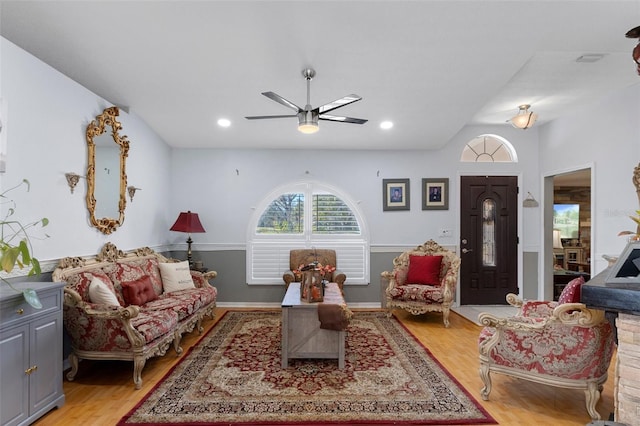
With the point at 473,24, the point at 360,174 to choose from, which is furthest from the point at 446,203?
the point at 473,24

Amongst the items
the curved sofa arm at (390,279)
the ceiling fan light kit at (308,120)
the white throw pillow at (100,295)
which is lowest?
the curved sofa arm at (390,279)

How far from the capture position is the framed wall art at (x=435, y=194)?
6047mm

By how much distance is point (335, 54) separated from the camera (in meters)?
3.52

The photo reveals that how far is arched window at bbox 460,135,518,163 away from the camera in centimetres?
613

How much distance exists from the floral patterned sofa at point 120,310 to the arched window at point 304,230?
1639 millimetres

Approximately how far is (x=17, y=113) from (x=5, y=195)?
26.2 inches

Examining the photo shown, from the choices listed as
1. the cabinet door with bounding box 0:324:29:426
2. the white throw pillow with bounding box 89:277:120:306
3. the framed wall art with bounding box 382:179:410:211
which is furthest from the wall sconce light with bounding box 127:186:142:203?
the framed wall art with bounding box 382:179:410:211

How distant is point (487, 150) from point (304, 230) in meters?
3.39

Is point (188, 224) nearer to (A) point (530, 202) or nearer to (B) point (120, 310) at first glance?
(B) point (120, 310)

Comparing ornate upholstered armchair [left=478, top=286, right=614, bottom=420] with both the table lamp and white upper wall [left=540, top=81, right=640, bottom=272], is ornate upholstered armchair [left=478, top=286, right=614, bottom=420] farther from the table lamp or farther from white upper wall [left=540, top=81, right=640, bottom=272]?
the table lamp

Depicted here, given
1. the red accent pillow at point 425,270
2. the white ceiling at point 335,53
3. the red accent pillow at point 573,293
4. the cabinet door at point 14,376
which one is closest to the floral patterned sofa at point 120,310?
the cabinet door at point 14,376

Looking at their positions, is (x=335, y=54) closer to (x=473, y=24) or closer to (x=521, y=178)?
(x=473, y=24)

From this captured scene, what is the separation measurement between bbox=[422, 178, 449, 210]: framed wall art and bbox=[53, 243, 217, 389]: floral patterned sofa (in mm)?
3806

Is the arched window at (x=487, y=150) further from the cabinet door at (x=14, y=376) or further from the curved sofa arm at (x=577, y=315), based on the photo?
the cabinet door at (x=14, y=376)
